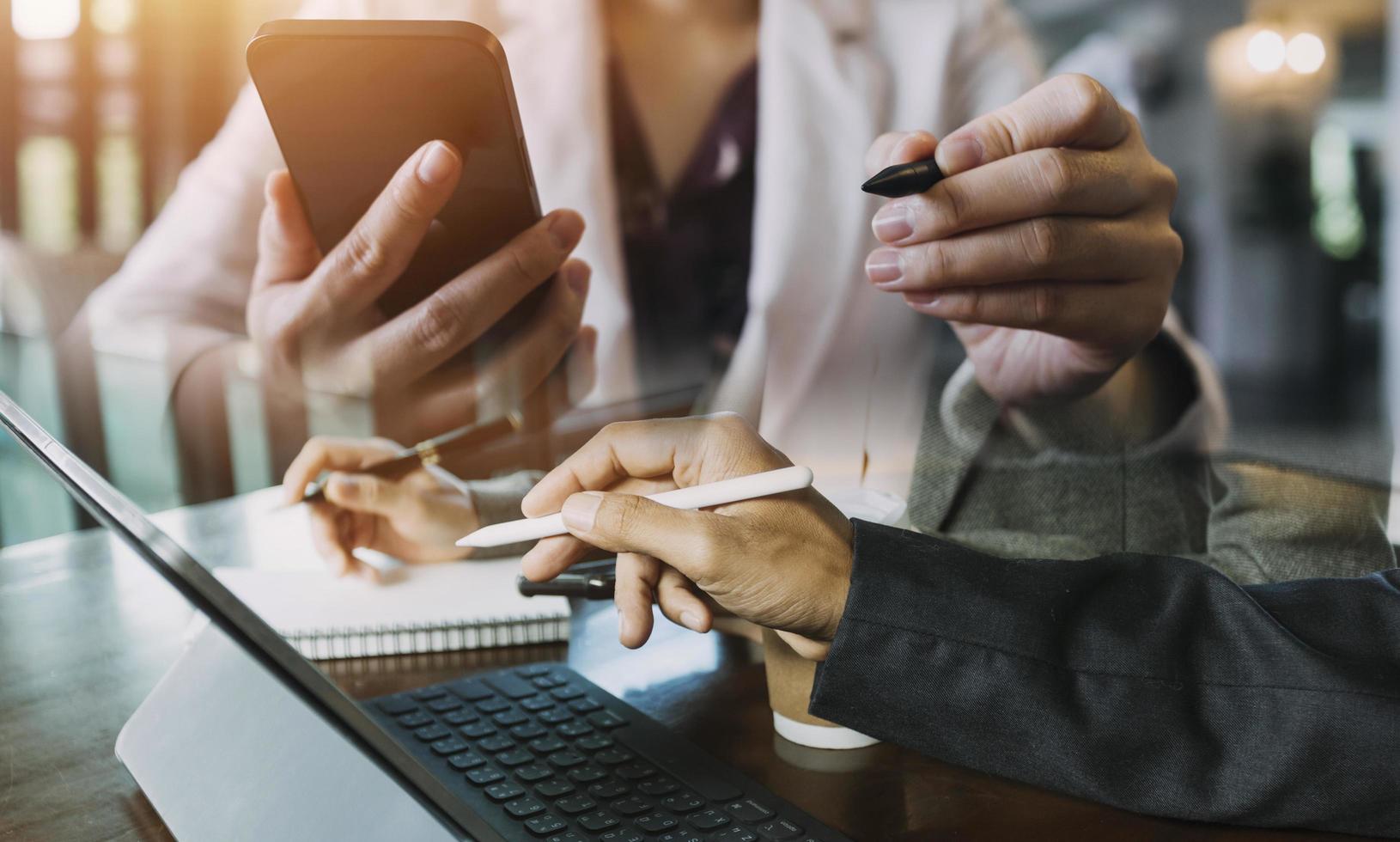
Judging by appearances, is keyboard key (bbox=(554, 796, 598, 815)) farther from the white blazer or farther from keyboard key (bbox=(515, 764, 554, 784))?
the white blazer

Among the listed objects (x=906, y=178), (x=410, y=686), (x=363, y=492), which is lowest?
(x=410, y=686)

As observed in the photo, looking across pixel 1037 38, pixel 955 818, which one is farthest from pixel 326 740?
pixel 1037 38

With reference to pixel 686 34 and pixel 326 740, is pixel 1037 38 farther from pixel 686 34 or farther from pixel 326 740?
pixel 326 740

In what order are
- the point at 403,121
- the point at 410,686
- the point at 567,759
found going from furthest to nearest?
the point at 410,686 → the point at 567,759 → the point at 403,121

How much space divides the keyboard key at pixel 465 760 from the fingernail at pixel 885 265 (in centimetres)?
22

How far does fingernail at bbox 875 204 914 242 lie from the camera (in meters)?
0.30

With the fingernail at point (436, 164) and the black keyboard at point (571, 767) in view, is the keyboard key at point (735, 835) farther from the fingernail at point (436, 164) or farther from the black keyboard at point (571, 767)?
the fingernail at point (436, 164)

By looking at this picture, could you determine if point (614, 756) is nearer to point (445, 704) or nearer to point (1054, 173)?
point (445, 704)

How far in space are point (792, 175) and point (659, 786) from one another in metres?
0.20

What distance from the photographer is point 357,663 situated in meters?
0.54

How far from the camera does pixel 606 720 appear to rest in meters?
0.42

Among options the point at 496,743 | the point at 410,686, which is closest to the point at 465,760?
the point at 496,743

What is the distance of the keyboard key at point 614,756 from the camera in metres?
0.39

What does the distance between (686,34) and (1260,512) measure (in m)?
0.28
